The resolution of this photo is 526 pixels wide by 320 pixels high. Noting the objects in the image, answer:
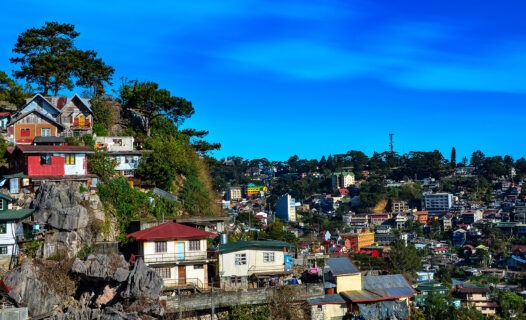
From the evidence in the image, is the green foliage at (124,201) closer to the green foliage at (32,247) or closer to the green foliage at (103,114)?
the green foliage at (32,247)

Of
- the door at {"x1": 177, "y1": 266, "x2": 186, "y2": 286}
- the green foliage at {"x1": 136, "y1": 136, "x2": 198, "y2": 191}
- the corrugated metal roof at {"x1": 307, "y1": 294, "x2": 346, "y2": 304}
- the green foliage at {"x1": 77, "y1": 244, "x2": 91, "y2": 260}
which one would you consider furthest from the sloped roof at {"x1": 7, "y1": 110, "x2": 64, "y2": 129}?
the corrugated metal roof at {"x1": 307, "y1": 294, "x2": 346, "y2": 304}

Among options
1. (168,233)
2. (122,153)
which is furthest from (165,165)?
(168,233)

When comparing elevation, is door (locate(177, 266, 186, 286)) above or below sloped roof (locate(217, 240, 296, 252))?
below

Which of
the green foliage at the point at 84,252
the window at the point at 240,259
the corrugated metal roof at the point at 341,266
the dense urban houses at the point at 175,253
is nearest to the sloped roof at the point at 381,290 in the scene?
the corrugated metal roof at the point at 341,266

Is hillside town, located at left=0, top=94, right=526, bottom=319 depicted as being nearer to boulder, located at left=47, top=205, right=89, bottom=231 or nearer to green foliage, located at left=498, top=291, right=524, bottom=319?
boulder, located at left=47, top=205, right=89, bottom=231

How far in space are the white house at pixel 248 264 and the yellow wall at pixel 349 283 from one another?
9.06ft

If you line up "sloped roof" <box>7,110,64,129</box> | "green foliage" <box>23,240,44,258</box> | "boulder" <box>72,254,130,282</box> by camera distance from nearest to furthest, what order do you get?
"boulder" <box>72,254,130,282</box>, "green foliage" <box>23,240,44,258</box>, "sloped roof" <box>7,110,64,129</box>

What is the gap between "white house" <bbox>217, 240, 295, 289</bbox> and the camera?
3419cm

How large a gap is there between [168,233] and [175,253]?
3.40 ft

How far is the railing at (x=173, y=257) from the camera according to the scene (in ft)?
107

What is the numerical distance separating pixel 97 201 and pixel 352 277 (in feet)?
45.7

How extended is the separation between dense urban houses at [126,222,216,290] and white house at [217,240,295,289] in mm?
985

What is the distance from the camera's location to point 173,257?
3294cm

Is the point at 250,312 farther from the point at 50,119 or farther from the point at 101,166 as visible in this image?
the point at 50,119
